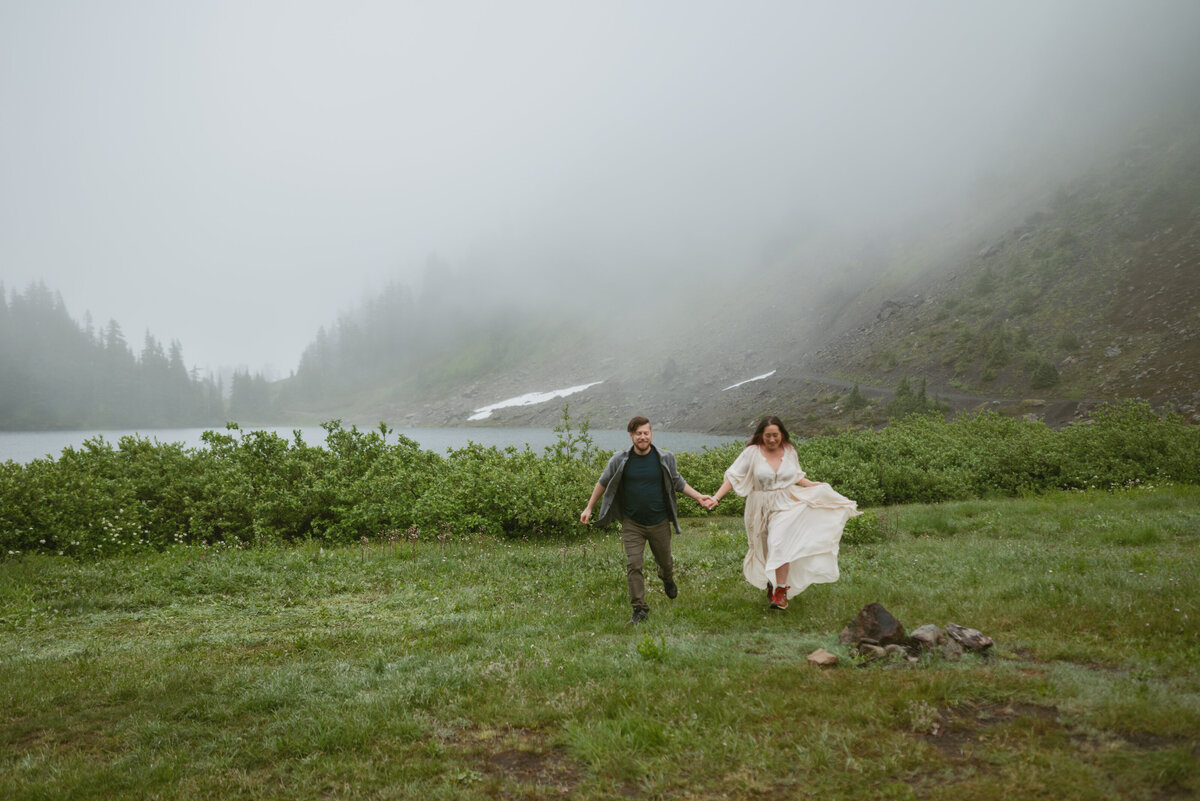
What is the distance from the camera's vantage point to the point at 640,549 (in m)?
8.98

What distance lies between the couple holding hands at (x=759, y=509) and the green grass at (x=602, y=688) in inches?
21.2

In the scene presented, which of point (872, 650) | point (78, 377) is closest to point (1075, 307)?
Answer: point (872, 650)

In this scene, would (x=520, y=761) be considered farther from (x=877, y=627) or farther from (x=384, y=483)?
(x=384, y=483)

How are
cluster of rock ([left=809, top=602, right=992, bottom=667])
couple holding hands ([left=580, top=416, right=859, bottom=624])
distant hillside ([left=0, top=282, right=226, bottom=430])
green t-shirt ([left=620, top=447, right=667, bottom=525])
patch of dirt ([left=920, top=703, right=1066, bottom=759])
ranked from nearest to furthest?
1. patch of dirt ([left=920, top=703, right=1066, bottom=759])
2. cluster of rock ([left=809, top=602, right=992, bottom=667])
3. couple holding hands ([left=580, top=416, right=859, bottom=624])
4. green t-shirt ([left=620, top=447, right=667, bottom=525])
5. distant hillside ([left=0, top=282, right=226, bottom=430])

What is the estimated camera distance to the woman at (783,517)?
8.52m

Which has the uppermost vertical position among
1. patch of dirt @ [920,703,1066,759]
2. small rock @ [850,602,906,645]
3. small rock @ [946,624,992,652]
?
small rock @ [850,602,906,645]

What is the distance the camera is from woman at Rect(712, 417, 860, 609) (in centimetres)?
852

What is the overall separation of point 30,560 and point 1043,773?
16.1 metres

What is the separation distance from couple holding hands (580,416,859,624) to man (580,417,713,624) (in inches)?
0.6

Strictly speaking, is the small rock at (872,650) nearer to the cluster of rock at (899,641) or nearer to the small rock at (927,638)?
the cluster of rock at (899,641)

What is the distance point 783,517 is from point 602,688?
3.84m

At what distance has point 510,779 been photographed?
463 cm

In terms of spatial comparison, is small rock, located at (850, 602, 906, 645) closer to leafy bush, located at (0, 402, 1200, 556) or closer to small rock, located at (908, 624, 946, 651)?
small rock, located at (908, 624, 946, 651)

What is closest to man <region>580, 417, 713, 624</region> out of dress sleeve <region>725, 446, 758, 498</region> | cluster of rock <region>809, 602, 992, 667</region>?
dress sleeve <region>725, 446, 758, 498</region>
